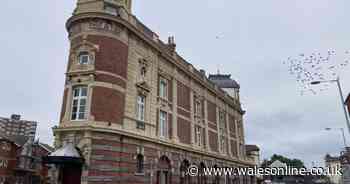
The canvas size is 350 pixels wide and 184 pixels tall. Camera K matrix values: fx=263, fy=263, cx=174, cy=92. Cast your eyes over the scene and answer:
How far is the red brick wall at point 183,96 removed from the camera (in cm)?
2491

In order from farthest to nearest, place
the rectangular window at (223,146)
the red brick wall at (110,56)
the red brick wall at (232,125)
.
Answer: the red brick wall at (232,125) → the rectangular window at (223,146) → the red brick wall at (110,56)

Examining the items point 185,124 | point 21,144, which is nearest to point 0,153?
point 21,144

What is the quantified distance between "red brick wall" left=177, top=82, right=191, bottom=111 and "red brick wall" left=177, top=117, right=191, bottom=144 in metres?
1.52

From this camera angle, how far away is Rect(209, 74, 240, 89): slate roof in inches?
1694

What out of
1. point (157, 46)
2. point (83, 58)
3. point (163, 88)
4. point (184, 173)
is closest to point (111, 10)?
point (83, 58)

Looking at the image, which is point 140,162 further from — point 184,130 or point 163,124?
point 184,130

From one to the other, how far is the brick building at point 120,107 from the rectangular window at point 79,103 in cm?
6

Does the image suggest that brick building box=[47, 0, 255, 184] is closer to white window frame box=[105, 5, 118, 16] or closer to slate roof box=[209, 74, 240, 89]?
white window frame box=[105, 5, 118, 16]

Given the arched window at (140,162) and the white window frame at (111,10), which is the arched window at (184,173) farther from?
the white window frame at (111,10)

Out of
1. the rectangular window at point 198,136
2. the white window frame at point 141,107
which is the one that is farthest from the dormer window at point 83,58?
the rectangular window at point 198,136

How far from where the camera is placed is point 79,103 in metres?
16.5

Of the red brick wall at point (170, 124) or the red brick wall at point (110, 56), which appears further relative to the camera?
the red brick wall at point (170, 124)

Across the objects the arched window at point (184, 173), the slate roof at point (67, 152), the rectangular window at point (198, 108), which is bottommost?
the arched window at point (184, 173)

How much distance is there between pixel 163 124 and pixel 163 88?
10.6ft
